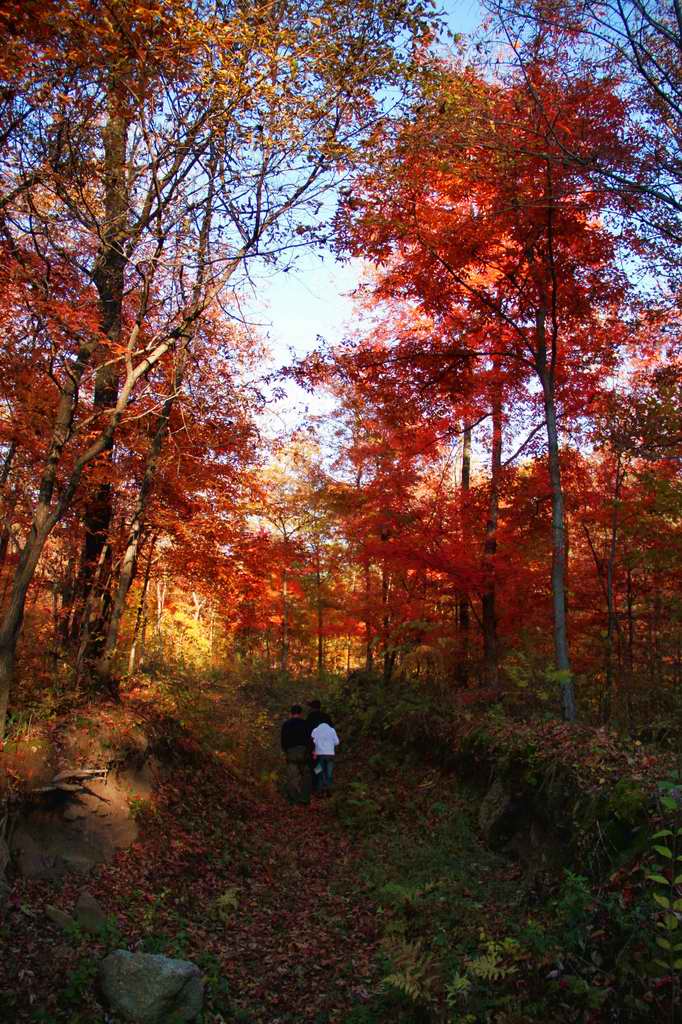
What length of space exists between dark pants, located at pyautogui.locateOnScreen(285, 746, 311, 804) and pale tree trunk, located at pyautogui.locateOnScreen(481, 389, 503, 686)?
14.0ft

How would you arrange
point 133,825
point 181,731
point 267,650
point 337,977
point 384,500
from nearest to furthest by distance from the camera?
point 337,977
point 133,825
point 181,731
point 384,500
point 267,650

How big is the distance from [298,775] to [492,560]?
5936mm

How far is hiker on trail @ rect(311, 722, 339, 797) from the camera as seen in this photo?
1233 centimetres

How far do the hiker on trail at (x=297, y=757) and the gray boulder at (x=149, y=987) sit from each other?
6501 millimetres

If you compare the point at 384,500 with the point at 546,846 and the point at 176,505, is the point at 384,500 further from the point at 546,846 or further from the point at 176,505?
the point at 546,846

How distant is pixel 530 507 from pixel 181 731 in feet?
27.9

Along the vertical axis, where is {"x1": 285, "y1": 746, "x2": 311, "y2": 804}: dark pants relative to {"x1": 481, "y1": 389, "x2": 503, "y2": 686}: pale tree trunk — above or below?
below

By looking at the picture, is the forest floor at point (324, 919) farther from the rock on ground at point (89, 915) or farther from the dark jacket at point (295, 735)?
the dark jacket at point (295, 735)

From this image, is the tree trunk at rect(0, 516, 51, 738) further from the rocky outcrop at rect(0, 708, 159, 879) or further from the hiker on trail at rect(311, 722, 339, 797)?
the hiker on trail at rect(311, 722, 339, 797)

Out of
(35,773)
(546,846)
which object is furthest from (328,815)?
(35,773)

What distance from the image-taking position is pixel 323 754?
40.5 ft

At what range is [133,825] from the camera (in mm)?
8242

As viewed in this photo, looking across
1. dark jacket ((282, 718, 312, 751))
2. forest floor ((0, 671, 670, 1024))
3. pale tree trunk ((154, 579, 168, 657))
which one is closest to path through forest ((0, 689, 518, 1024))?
forest floor ((0, 671, 670, 1024))

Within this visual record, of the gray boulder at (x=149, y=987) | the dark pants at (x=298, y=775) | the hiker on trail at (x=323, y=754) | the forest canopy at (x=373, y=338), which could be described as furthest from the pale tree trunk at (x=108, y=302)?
the gray boulder at (x=149, y=987)
